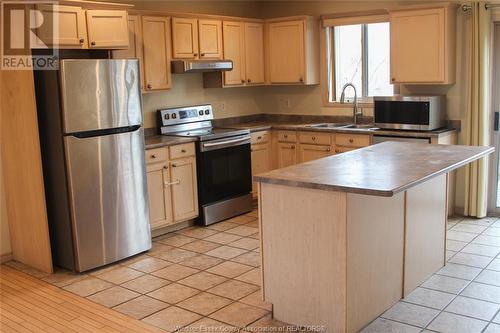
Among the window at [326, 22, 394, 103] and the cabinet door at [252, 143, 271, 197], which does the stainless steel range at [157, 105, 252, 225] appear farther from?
the window at [326, 22, 394, 103]

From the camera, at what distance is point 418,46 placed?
18.1 ft

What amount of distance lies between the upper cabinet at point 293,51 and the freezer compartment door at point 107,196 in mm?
2534

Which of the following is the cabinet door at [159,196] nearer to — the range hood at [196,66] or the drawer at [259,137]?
the range hood at [196,66]

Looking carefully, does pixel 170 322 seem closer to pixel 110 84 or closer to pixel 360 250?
pixel 360 250

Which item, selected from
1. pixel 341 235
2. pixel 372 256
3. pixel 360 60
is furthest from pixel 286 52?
pixel 341 235

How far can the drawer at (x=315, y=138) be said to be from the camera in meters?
6.07

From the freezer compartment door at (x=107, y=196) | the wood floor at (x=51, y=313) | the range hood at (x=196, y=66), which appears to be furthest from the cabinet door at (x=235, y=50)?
the wood floor at (x=51, y=313)

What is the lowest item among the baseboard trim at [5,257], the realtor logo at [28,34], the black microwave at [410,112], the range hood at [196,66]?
the baseboard trim at [5,257]

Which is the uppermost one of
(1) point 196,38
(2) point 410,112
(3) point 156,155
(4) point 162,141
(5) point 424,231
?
(1) point 196,38

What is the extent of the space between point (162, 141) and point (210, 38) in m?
1.46

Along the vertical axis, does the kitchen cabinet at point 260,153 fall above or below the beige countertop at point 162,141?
below

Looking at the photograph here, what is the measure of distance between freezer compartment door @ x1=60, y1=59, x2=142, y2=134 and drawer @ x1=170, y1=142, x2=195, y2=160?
0.67 m

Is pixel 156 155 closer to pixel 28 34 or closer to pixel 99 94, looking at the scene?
pixel 99 94

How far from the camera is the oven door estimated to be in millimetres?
5602
